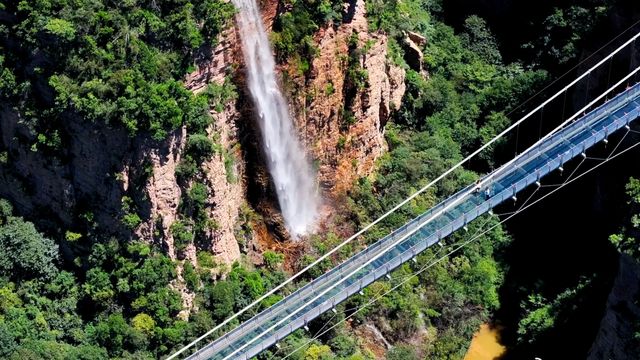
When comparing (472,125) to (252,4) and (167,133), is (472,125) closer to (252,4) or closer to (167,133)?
(252,4)

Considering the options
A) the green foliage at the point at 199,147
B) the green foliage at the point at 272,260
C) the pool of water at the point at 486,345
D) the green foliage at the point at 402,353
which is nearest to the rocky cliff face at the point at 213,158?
the green foliage at the point at 199,147

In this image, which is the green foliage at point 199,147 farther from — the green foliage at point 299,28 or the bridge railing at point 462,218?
the bridge railing at point 462,218

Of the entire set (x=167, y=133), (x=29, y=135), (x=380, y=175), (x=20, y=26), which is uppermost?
(x=20, y=26)

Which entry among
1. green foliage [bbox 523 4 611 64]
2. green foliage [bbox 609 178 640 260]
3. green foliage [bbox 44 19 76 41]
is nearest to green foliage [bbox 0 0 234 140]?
green foliage [bbox 44 19 76 41]

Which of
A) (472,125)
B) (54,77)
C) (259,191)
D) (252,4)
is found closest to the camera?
(54,77)

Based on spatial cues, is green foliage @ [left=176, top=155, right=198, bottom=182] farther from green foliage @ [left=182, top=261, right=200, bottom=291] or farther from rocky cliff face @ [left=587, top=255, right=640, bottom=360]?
rocky cliff face @ [left=587, top=255, right=640, bottom=360]

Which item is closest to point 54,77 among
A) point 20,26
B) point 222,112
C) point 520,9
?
point 20,26
